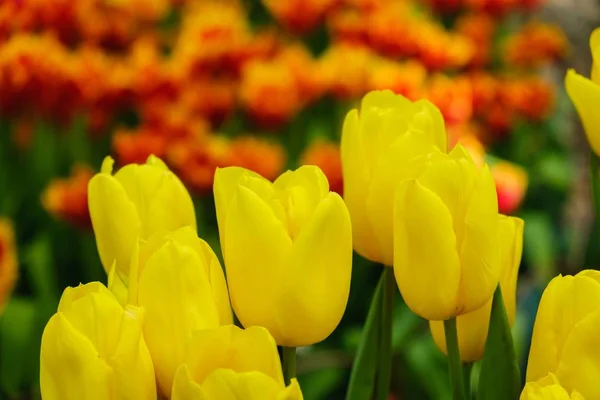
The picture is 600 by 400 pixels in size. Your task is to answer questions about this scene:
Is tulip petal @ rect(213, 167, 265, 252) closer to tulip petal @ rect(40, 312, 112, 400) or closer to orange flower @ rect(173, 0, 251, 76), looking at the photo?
tulip petal @ rect(40, 312, 112, 400)

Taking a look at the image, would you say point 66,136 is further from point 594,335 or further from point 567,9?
point 567,9

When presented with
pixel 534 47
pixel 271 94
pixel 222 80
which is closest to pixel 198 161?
pixel 271 94

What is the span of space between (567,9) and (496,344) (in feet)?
8.68

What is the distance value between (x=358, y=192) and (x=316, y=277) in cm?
8

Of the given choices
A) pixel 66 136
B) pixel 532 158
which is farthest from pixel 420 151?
pixel 532 158

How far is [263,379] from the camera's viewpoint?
38 cm

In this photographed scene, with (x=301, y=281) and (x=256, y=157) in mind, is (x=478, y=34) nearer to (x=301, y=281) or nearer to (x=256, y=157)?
(x=256, y=157)

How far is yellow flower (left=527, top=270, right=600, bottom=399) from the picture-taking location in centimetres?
41

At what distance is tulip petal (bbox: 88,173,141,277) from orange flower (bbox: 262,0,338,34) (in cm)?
128

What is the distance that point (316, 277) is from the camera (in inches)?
17.5

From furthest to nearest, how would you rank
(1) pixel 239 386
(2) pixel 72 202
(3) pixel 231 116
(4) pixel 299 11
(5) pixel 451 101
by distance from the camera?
(4) pixel 299 11
(3) pixel 231 116
(5) pixel 451 101
(2) pixel 72 202
(1) pixel 239 386

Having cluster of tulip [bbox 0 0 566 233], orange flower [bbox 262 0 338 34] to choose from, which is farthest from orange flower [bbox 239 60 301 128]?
orange flower [bbox 262 0 338 34]

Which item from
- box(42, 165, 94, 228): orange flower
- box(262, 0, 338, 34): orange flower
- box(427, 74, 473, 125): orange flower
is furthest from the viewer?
box(262, 0, 338, 34): orange flower

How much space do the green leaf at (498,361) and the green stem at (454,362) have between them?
16mm
